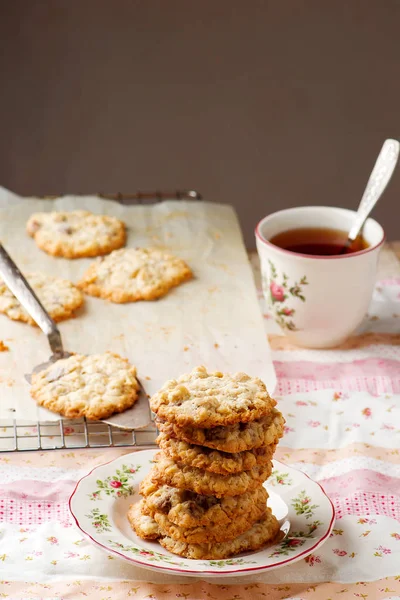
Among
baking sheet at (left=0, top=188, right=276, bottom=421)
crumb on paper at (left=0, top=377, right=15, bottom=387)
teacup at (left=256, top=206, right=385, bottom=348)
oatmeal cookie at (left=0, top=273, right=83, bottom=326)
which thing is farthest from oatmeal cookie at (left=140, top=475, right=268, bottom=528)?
oatmeal cookie at (left=0, top=273, right=83, bottom=326)

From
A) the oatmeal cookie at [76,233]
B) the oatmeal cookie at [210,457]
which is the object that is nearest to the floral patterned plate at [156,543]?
the oatmeal cookie at [210,457]

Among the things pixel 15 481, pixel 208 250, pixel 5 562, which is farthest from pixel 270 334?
pixel 5 562

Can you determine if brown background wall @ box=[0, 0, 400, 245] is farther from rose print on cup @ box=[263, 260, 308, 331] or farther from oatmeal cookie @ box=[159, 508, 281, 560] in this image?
oatmeal cookie @ box=[159, 508, 281, 560]

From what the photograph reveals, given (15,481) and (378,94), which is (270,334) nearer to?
(15,481)

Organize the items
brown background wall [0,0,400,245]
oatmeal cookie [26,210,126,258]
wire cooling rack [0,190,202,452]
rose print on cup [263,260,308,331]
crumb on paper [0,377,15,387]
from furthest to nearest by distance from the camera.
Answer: brown background wall [0,0,400,245]
oatmeal cookie [26,210,126,258]
rose print on cup [263,260,308,331]
crumb on paper [0,377,15,387]
wire cooling rack [0,190,202,452]

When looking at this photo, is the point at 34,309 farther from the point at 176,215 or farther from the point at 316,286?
the point at 176,215
